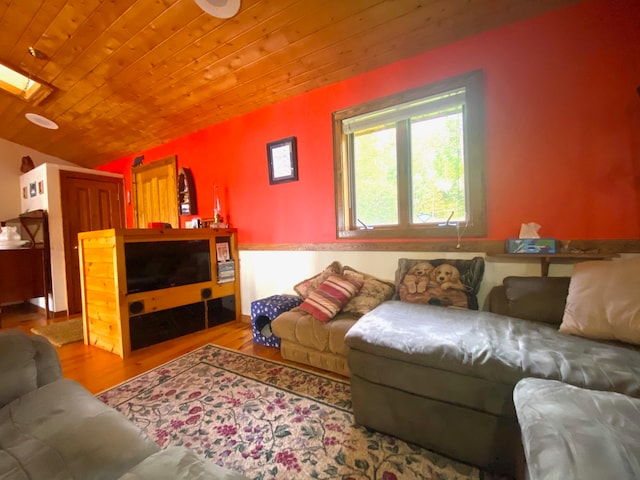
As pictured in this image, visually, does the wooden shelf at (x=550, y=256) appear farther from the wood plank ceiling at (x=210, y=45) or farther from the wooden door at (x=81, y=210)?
the wooden door at (x=81, y=210)

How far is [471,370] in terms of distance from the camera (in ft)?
3.72

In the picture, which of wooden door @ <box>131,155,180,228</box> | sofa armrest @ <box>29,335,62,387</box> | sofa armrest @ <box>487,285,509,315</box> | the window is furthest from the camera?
wooden door @ <box>131,155,180,228</box>

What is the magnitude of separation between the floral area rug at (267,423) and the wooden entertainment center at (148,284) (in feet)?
2.06

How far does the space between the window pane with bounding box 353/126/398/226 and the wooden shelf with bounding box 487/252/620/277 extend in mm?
881

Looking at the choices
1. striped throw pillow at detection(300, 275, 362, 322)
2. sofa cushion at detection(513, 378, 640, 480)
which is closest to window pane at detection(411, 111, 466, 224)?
striped throw pillow at detection(300, 275, 362, 322)

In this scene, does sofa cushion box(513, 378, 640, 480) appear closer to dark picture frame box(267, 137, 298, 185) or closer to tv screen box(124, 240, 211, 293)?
dark picture frame box(267, 137, 298, 185)

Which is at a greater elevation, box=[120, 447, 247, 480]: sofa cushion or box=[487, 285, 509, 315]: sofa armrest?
box=[487, 285, 509, 315]: sofa armrest

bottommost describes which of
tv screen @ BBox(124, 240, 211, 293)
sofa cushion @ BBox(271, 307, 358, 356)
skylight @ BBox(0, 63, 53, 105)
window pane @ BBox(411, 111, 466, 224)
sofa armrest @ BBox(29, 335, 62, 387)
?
sofa cushion @ BBox(271, 307, 358, 356)

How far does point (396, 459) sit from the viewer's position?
1.21 meters

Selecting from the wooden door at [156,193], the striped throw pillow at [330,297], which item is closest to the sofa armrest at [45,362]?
the striped throw pillow at [330,297]

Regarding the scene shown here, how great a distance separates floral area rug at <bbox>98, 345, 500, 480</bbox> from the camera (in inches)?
46.4

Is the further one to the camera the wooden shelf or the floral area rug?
the wooden shelf

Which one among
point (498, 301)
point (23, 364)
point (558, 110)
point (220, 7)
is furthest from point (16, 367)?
point (558, 110)

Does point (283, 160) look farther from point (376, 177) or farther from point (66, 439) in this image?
point (66, 439)
